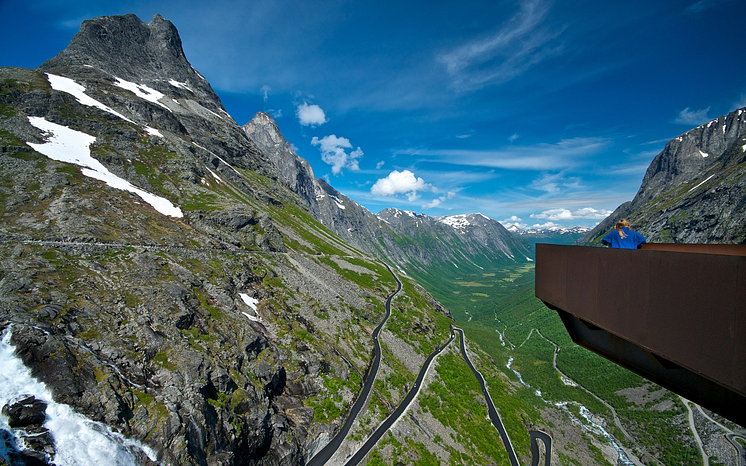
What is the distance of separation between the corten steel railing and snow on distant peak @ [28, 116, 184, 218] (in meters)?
81.5

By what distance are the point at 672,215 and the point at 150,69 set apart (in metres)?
302

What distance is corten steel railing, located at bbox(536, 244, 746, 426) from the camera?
3000mm

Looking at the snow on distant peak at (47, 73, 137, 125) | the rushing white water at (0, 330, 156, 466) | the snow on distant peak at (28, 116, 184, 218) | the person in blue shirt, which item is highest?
the snow on distant peak at (47, 73, 137, 125)

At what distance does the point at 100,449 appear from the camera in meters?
20.3

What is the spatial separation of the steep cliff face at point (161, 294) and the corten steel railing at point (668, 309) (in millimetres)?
33145

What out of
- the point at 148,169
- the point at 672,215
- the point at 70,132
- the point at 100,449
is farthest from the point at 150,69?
the point at 672,215

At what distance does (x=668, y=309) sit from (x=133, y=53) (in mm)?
230464

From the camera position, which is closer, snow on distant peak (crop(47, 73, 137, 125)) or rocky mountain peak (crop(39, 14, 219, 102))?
snow on distant peak (crop(47, 73, 137, 125))

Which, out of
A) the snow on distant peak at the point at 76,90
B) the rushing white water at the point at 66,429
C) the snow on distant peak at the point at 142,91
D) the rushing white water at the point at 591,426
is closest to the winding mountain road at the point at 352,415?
the rushing white water at the point at 66,429

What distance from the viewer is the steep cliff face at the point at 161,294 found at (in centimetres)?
2680

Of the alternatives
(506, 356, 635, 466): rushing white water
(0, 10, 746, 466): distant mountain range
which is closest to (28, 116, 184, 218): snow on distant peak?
(0, 10, 746, 466): distant mountain range

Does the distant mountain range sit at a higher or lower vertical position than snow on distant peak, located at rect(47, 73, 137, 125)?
lower

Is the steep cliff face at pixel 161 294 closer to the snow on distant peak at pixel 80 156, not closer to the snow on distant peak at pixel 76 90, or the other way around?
the snow on distant peak at pixel 80 156

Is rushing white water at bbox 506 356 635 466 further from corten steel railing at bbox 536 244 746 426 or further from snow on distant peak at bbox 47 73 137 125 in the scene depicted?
snow on distant peak at bbox 47 73 137 125
